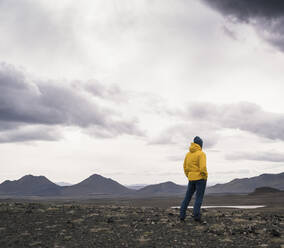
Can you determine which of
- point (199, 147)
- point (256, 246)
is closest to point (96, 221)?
point (199, 147)

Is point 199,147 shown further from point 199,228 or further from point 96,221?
point 96,221

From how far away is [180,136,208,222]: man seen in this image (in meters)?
11.8

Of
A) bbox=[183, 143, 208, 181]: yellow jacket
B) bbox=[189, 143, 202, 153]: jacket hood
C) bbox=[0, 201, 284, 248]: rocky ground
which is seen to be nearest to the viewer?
bbox=[0, 201, 284, 248]: rocky ground

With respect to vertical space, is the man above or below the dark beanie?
below

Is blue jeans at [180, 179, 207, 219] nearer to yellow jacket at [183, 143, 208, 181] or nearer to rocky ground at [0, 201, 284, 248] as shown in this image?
yellow jacket at [183, 143, 208, 181]

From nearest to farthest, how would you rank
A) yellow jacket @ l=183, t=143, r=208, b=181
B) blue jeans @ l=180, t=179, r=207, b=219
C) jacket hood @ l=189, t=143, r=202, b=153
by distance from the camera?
yellow jacket @ l=183, t=143, r=208, b=181
blue jeans @ l=180, t=179, r=207, b=219
jacket hood @ l=189, t=143, r=202, b=153

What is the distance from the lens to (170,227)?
35.9 feet

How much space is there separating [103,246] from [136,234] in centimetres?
153

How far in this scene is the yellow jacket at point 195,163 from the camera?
38.4 ft

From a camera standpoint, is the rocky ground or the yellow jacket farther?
the yellow jacket

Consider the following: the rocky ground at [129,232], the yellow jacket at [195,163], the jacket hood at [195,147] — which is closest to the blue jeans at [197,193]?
the yellow jacket at [195,163]

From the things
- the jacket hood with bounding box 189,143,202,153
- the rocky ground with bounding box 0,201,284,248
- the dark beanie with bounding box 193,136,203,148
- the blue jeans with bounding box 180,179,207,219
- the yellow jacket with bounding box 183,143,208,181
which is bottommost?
the rocky ground with bounding box 0,201,284,248

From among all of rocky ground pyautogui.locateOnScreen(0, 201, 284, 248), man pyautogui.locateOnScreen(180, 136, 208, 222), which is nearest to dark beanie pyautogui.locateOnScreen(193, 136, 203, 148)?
man pyautogui.locateOnScreen(180, 136, 208, 222)

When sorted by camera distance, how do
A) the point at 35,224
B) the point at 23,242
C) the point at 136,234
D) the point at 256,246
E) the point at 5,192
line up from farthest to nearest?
the point at 5,192, the point at 35,224, the point at 136,234, the point at 23,242, the point at 256,246
